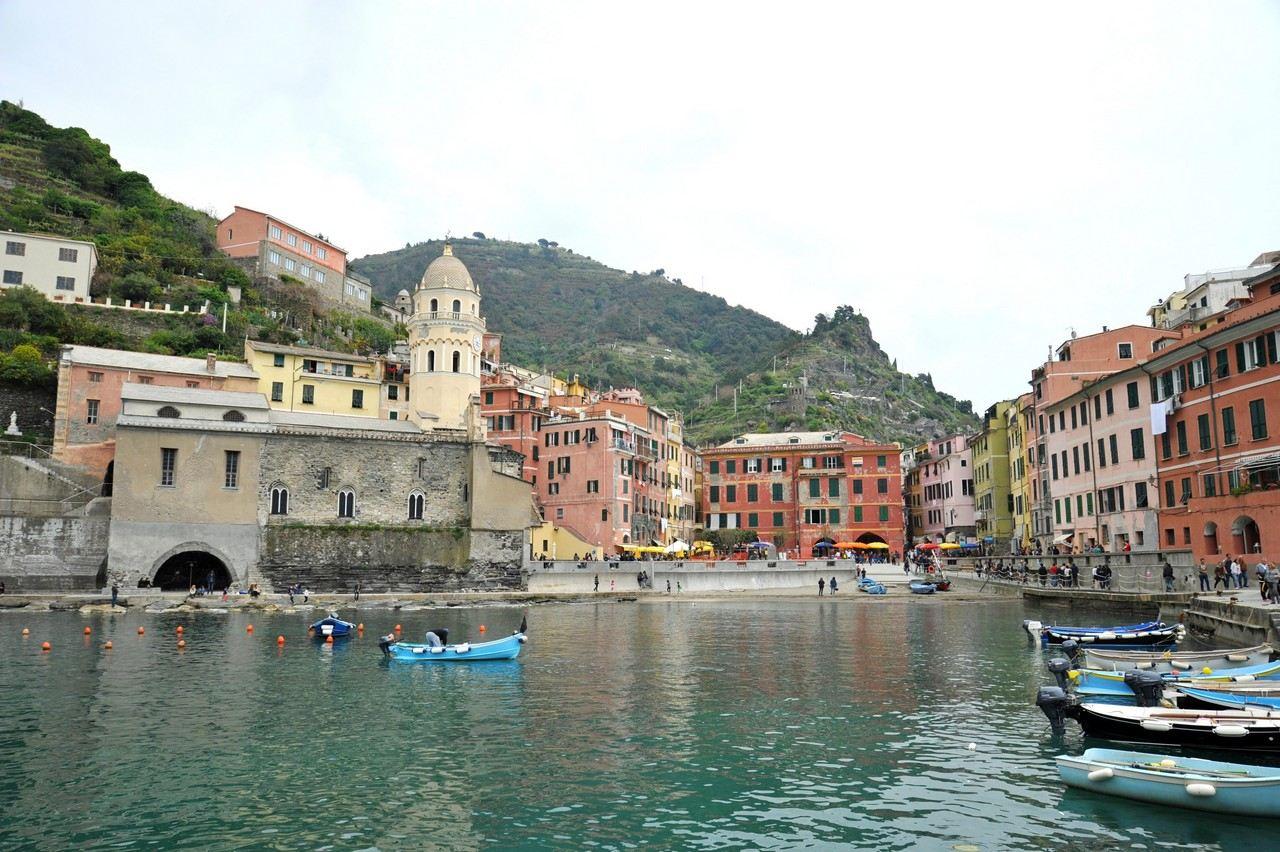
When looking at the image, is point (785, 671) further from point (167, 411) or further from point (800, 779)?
point (167, 411)

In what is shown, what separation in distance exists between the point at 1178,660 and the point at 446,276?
58066 mm

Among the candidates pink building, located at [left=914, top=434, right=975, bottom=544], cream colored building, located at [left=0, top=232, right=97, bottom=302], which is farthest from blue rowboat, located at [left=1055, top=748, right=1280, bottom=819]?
cream colored building, located at [left=0, top=232, right=97, bottom=302]

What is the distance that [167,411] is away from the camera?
5531cm

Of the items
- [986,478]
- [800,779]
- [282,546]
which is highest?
[986,478]

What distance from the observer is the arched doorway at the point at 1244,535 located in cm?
3694

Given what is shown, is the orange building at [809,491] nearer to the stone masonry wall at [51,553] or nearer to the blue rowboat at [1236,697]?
the stone masonry wall at [51,553]

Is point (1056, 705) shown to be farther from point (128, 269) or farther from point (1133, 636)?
point (128, 269)

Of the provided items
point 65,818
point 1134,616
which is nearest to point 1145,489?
point 1134,616

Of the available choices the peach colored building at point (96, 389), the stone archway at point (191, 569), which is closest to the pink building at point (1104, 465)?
the stone archway at point (191, 569)

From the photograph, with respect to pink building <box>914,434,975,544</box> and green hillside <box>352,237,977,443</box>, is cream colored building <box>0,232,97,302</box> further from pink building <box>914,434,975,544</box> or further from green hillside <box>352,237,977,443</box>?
pink building <box>914,434,975,544</box>

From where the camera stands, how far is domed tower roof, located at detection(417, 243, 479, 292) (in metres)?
68.9

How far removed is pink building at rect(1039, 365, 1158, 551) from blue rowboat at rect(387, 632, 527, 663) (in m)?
34.0

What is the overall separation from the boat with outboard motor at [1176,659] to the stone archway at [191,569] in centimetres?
4693

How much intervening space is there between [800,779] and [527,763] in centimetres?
489
